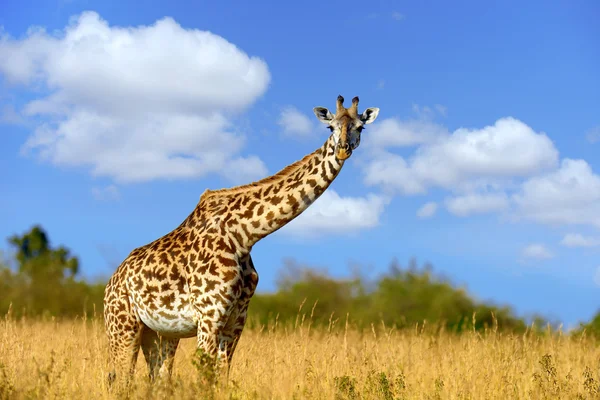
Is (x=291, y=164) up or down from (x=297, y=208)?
up

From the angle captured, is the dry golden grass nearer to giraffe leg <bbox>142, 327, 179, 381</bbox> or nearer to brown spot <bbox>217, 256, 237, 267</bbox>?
giraffe leg <bbox>142, 327, 179, 381</bbox>

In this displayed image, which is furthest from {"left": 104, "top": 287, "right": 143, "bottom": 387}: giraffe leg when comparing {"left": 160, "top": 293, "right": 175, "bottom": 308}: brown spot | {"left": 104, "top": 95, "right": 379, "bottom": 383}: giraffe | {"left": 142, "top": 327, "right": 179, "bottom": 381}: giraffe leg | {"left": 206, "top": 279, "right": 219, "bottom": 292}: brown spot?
{"left": 206, "top": 279, "right": 219, "bottom": 292}: brown spot

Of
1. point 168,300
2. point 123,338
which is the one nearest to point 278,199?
point 168,300

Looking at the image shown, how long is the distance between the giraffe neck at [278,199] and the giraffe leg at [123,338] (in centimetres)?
183

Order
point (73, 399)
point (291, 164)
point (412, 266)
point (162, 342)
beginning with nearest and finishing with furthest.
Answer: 1. point (73, 399)
2. point (291, 164)
3. point (162, 342)
4. point (412, 266)

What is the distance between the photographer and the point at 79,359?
39.7ft

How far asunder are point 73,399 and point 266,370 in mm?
3000

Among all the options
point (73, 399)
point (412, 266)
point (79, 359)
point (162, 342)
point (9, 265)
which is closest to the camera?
point (73, 399)

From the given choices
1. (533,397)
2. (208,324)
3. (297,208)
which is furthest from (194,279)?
(533,397)

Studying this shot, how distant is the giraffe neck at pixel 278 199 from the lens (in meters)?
8.38

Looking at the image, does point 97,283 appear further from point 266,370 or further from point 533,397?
point 533,397

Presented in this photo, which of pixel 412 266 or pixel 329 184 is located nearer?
pixel 329 184

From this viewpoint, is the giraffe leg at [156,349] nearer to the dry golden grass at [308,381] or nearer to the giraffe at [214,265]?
the giraffe at [214,265]

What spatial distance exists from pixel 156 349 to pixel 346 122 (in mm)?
4340
